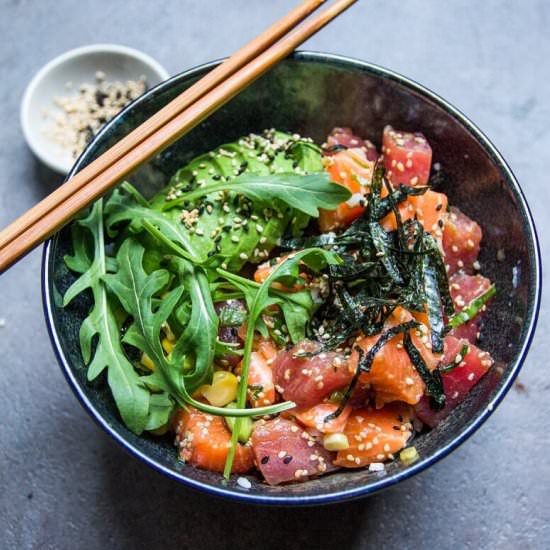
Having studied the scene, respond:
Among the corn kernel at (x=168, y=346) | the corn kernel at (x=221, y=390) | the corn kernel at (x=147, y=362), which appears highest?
the corn kernel at (x=168, y=346)

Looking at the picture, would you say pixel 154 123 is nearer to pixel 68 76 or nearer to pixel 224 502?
pixel 68 76

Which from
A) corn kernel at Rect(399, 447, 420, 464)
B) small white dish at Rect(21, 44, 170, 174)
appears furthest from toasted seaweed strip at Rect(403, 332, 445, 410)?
small white dish at Rect(21, 44, 170, 174)

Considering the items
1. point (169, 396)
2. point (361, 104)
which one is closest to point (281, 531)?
point (169, 396)

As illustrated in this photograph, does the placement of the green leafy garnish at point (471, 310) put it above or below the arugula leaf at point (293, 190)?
below

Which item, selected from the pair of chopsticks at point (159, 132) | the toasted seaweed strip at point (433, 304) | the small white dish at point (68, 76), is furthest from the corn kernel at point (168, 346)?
the small white dish at point (68, 76)

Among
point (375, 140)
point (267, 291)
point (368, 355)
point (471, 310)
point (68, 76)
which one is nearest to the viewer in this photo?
point (368, 355)

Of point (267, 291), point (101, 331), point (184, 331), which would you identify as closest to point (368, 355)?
point (267, 291)

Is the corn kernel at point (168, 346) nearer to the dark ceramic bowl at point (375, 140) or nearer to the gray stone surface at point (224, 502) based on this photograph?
the dark ceramic bowl at point (375, 140)
